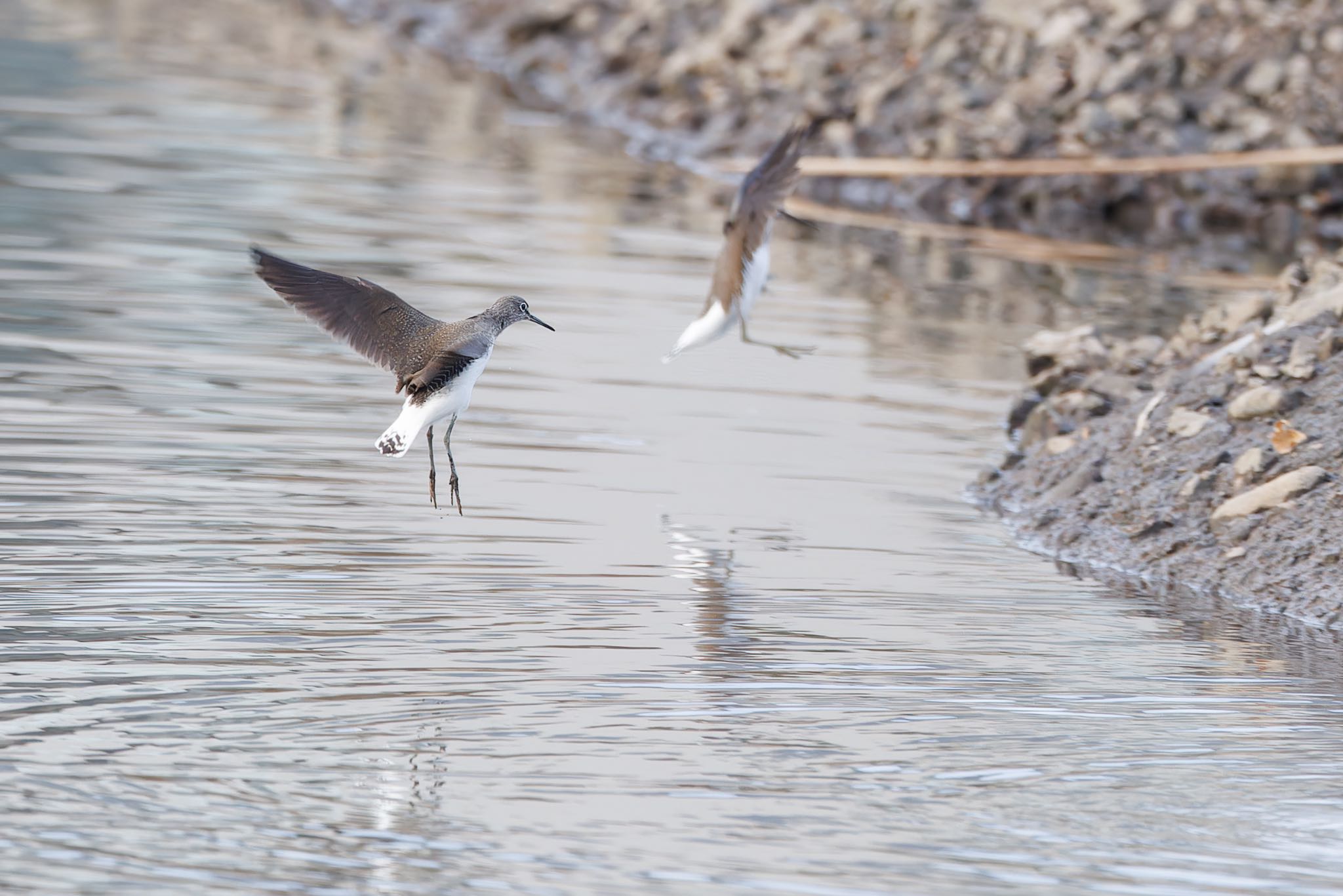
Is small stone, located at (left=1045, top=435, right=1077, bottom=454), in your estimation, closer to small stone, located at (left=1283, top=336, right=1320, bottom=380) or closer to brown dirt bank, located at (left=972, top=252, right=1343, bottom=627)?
brown dirt bank, located at (left=972, top=252, right=1343, bottom=627)

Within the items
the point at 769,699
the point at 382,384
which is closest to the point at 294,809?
the point at 769,699

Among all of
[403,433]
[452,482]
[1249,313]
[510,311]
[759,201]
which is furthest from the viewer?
[1249,313]

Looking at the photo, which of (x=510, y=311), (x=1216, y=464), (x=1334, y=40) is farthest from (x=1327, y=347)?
(x=1334, y=40)

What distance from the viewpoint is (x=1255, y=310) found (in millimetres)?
9391

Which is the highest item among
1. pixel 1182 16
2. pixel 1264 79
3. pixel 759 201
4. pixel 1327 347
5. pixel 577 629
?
pixel 1182 16

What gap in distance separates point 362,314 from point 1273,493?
9.98 feet

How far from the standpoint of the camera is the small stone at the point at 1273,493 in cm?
754

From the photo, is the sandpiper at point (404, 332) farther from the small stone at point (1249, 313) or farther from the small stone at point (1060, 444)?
the small stone at point (1249, 313)

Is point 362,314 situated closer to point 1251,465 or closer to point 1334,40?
point 1251,465

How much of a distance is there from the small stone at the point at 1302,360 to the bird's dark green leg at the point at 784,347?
2163 millimetres

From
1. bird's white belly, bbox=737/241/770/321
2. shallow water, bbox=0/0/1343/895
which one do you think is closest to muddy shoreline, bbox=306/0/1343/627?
shallow water, bbox=0/0/1343/895

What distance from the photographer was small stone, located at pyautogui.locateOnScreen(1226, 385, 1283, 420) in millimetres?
8070

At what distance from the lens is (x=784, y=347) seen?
407 inches

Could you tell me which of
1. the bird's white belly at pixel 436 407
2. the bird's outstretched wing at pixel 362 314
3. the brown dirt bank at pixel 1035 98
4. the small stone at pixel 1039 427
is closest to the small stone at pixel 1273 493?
the small stone at pixel 1039 427
